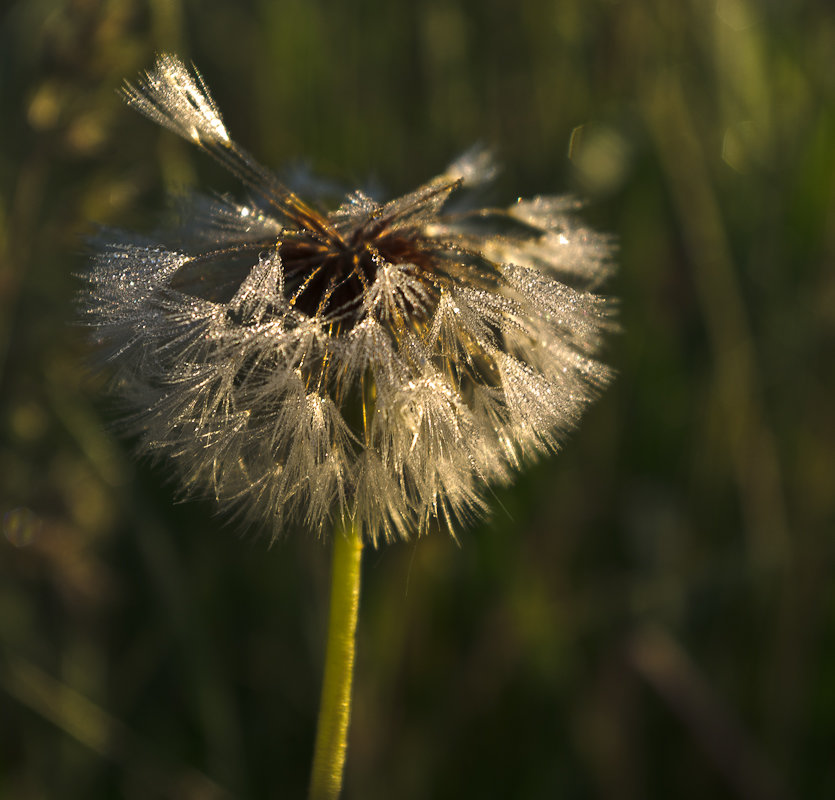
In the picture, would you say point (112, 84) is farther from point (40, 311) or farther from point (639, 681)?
point (639, 681)

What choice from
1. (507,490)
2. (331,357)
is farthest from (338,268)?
(507,490)

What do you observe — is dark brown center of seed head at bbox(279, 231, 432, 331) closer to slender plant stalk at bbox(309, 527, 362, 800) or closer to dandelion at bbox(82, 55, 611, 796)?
dandelion at bbox(82, 55, 611, 796)

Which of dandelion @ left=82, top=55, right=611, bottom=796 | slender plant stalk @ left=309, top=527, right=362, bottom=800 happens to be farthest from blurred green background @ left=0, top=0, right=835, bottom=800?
slender plant stalk @ left=309, top=527, right=362, bottom=800

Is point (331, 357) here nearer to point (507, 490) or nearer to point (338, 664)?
point (338, 664)

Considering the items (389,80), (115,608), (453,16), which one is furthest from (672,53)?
(115,608)

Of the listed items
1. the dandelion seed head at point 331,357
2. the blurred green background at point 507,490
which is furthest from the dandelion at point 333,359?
the blurred green background at point 507,490

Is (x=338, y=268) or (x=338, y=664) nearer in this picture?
(x=338, y=664)
